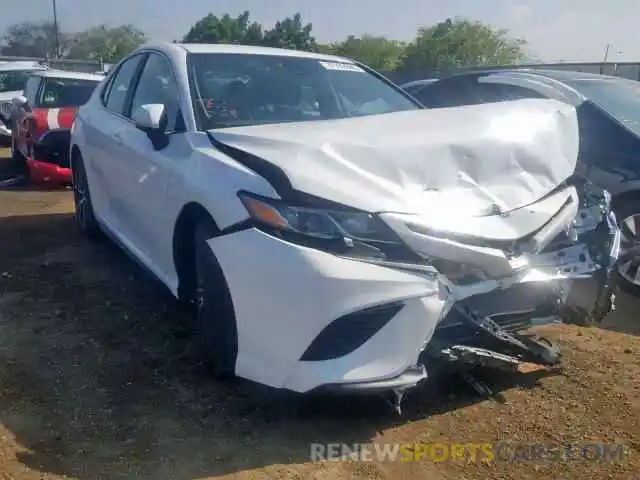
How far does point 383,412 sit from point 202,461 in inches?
32.3

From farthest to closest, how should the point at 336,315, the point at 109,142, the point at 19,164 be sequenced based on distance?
the point at 19,164 → the point at 109,142 → the point at 336,315

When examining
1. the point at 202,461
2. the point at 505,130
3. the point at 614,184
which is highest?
the point at 505,130

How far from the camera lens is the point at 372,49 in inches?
1881

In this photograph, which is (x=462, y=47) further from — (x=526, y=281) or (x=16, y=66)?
(x=526, y=281)

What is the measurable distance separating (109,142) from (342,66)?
5.24ft

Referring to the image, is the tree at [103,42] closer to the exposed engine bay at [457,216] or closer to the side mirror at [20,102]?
the side mirror at [20,102]

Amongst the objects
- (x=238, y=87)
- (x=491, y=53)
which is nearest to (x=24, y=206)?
(x=238, y=87)

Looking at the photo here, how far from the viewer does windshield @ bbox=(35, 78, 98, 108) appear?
9.23 m

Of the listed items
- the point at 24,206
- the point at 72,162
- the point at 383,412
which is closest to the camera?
the point at 383,412

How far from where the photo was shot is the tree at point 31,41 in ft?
144

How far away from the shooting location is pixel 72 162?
5914mm

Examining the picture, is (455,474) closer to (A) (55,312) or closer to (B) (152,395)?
(B) (152,395)

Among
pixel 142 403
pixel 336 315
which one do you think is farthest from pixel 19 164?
pixel 336 315

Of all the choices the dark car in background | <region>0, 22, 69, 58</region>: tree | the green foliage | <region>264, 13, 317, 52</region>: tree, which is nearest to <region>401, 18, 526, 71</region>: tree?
the green foliage
